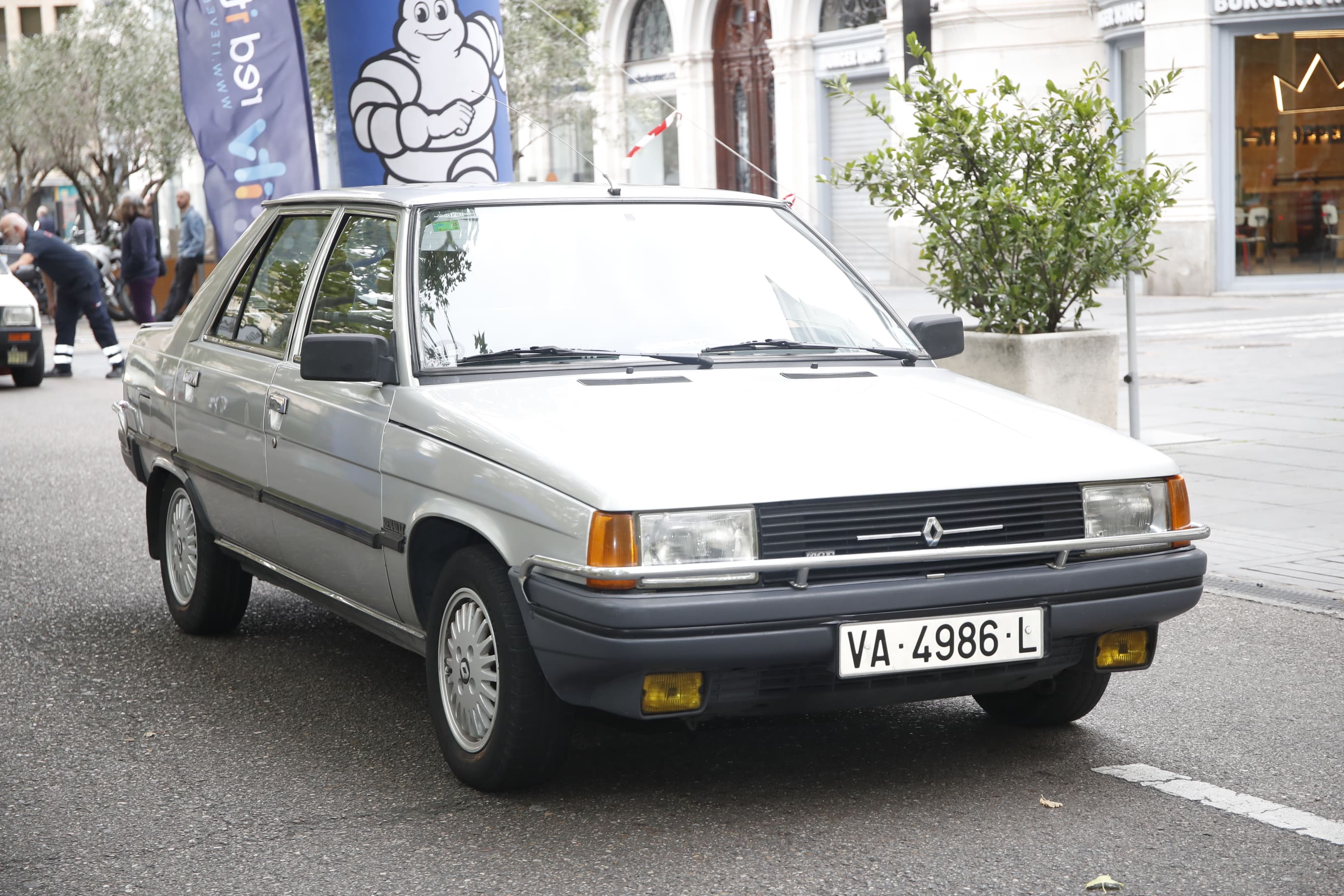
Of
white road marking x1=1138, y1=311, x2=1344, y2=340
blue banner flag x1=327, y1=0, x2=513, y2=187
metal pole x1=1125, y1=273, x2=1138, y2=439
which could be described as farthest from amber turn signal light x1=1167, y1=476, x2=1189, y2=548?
white road marking x1=1138, y1=311, x2=1344, y2=340

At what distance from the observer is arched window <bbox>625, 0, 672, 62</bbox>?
35.2 meters

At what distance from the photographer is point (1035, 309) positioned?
9594mm

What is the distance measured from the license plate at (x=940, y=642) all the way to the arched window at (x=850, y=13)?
25.8 metres

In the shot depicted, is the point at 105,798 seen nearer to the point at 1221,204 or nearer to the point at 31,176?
the point at 1221,204

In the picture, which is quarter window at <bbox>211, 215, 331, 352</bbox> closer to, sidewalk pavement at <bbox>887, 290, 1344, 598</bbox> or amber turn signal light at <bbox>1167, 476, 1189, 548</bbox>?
amber turn signal light at <bbox>1167, 476, 1189, 548</bbox>

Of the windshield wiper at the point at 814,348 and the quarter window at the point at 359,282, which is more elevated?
the quarter window at the point at 359,282

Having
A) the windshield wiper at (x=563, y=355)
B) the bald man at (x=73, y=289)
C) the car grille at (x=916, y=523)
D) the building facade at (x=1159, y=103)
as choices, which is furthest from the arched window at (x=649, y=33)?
the car grille at (x=916, y=523)

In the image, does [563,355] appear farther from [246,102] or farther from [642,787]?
[246,102]

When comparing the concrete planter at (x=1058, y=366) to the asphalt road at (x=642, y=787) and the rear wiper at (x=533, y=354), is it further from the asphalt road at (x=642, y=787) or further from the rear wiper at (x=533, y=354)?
the rear wiper at (x=533, y=354)

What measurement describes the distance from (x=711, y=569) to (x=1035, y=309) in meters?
6.11

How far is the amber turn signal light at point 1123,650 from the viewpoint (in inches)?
177

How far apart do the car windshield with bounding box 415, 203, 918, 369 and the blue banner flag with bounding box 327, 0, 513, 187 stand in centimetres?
542

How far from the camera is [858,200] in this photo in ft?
97.7

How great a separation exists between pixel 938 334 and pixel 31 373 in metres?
14.2
